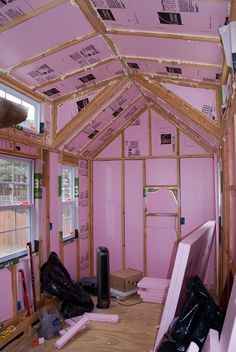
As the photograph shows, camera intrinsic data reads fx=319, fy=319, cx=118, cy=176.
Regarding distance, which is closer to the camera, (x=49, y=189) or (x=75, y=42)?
(x=75, y=42)

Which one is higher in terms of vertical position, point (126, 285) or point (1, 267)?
point (1, 267)

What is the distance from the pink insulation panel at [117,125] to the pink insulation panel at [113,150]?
0.18 meters

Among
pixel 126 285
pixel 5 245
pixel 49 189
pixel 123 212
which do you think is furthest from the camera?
pixel 123 212

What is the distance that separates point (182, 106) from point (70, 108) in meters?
1.68

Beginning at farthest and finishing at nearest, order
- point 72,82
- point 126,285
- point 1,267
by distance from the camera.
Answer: point 126,285, point 72,82, point 1,267

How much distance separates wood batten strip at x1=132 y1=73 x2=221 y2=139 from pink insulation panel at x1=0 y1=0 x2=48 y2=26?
2.03m

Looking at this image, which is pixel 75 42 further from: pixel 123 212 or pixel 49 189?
pixel 123 212

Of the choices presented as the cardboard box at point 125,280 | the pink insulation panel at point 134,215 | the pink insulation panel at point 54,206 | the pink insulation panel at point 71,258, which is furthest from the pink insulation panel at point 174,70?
the cardboard box at point 125,280

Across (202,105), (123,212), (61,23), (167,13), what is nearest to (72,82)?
(61,23)

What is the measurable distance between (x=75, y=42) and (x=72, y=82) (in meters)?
1.02

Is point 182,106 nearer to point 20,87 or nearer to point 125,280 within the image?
point 20,87

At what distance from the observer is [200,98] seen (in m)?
3.92

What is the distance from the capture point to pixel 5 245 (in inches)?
151

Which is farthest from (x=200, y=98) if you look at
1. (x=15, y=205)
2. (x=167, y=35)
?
(x=15, y=205)
